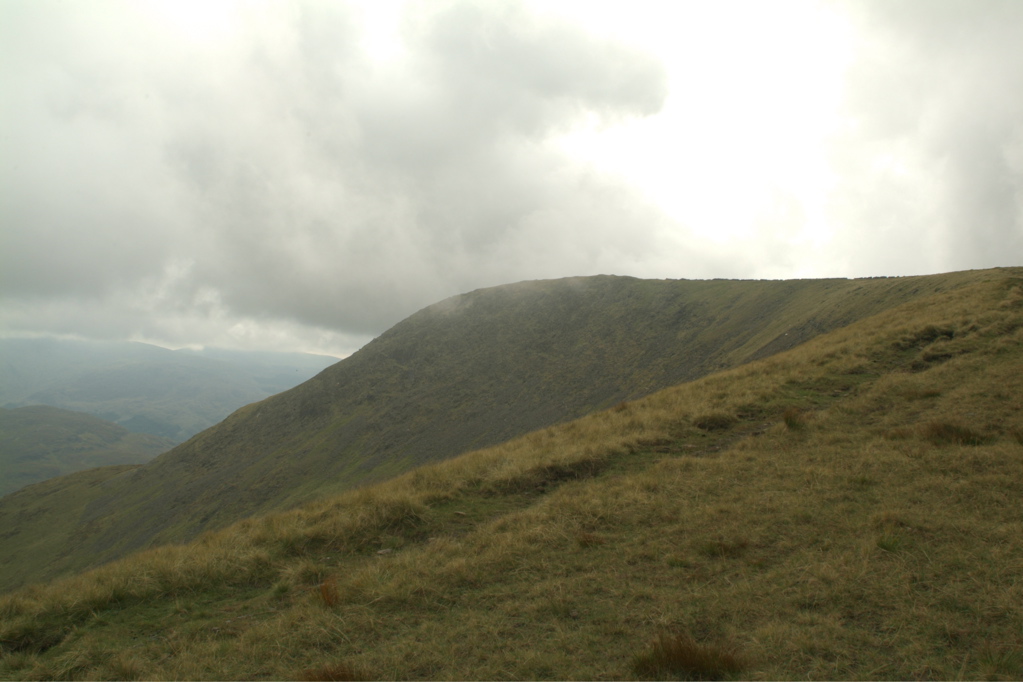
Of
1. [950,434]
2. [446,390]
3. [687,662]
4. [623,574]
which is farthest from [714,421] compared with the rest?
[446,390]

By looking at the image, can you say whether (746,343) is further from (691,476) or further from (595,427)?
(691,476)

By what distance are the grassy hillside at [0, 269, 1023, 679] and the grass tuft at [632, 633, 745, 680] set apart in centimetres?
1

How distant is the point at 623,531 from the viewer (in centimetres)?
796

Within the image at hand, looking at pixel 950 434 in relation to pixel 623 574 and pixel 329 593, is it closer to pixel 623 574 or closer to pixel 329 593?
pixel 623 574

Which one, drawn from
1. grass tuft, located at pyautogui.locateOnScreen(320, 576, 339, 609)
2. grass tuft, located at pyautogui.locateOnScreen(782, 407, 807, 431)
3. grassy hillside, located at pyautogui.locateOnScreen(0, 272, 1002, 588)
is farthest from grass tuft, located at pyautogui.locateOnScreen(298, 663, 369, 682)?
grassy hillside, located at pyautogui.locateOnScreen(0, 272, 1002, 588)

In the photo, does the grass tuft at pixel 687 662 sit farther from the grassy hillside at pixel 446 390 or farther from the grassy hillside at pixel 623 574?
the grassy hillside at pixel 446 390

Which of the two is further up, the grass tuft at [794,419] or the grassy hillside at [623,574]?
the grass tuft at [794,419]

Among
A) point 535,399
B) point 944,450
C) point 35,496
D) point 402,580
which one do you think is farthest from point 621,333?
point 35,496

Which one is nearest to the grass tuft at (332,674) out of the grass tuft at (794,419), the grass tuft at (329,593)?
the grass tuft at (329,593)

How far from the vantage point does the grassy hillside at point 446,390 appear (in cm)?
5044

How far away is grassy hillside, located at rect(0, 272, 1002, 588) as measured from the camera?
50.4m

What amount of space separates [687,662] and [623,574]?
206cm

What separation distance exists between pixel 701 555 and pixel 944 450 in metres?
5.85

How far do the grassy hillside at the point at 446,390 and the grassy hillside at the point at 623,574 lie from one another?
91.4ft
